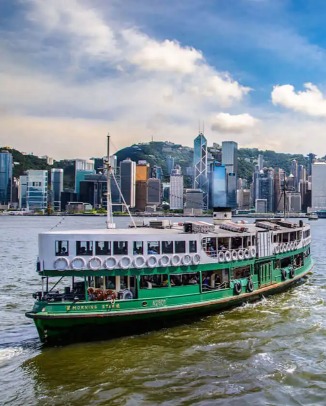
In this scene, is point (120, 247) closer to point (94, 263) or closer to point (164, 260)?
point (94, 263)

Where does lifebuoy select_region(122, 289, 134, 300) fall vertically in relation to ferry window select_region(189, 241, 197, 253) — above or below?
below

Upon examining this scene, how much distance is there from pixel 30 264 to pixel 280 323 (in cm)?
2974

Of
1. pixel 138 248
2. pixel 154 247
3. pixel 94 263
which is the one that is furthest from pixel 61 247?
pixel 154 247

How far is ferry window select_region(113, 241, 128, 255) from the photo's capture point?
69.5ft

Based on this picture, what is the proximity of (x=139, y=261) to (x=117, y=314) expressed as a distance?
101 inches

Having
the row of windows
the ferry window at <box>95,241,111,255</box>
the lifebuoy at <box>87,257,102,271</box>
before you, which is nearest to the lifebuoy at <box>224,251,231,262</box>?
the row of windows

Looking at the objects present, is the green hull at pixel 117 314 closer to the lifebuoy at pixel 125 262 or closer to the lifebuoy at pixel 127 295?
the lifebuoy at pixel 127 295

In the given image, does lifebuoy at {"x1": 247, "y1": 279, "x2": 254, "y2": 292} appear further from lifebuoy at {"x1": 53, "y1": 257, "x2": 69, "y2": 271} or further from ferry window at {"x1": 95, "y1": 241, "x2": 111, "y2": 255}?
lifebuoy at {"x1": 53, "y1": 257, "x2": 69, "y2": 271}

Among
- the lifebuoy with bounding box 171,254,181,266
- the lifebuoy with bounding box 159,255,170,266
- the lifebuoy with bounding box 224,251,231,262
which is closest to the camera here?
the lifebuoy with bounding box 159,255,170,266

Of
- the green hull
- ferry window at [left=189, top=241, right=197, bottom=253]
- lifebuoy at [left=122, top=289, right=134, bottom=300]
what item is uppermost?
ferry window at [left=189, top=241, right=197, bottom=253]

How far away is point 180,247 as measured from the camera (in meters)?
22.9

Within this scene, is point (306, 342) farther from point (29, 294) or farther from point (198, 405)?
point (29, 294)

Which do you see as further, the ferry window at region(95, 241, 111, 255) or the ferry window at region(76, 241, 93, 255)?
the ferry window at region(95, 241, 111, 255)

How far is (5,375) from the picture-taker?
17391 mm
